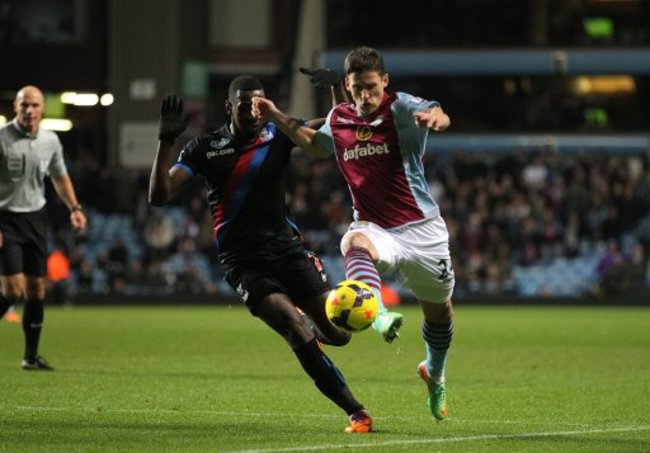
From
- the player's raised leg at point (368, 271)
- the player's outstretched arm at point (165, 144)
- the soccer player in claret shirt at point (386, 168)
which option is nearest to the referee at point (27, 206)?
the player's outstretched arm at point (165, 144)

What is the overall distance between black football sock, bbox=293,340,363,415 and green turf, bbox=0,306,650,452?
221mm

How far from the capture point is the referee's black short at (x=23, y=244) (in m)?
14.3

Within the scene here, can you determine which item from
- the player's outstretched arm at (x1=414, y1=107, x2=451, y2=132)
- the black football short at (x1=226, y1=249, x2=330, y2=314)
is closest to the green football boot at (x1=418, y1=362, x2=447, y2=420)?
the black football short at (x1=226, y1=249, x2=330, y2=314)

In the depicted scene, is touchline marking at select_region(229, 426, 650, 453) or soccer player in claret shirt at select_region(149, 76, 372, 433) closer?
touchline marking at select_region(229, 426, 650, 453)

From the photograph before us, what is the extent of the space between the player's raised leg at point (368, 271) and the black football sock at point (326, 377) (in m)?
0.59

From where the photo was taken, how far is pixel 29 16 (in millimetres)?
42500

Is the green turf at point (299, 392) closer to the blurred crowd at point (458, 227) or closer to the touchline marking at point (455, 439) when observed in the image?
the touchline marking at point (455, 439)

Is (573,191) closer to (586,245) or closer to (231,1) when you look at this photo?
(586,245)

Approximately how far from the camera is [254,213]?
9.87m

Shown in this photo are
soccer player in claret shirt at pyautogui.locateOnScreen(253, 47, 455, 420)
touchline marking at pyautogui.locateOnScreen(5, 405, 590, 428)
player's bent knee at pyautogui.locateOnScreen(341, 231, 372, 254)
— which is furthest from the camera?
touchline marking at pyautogui.locateOnScreen(5, 405, 590, 428)

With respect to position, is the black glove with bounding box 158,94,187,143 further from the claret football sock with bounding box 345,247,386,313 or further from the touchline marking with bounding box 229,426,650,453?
the touchline marking with bounding box 229,426,650,453

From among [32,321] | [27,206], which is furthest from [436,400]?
[27,206]

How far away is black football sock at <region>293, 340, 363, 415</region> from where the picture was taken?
9.27 meters

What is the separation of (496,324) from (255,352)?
7432 mm
